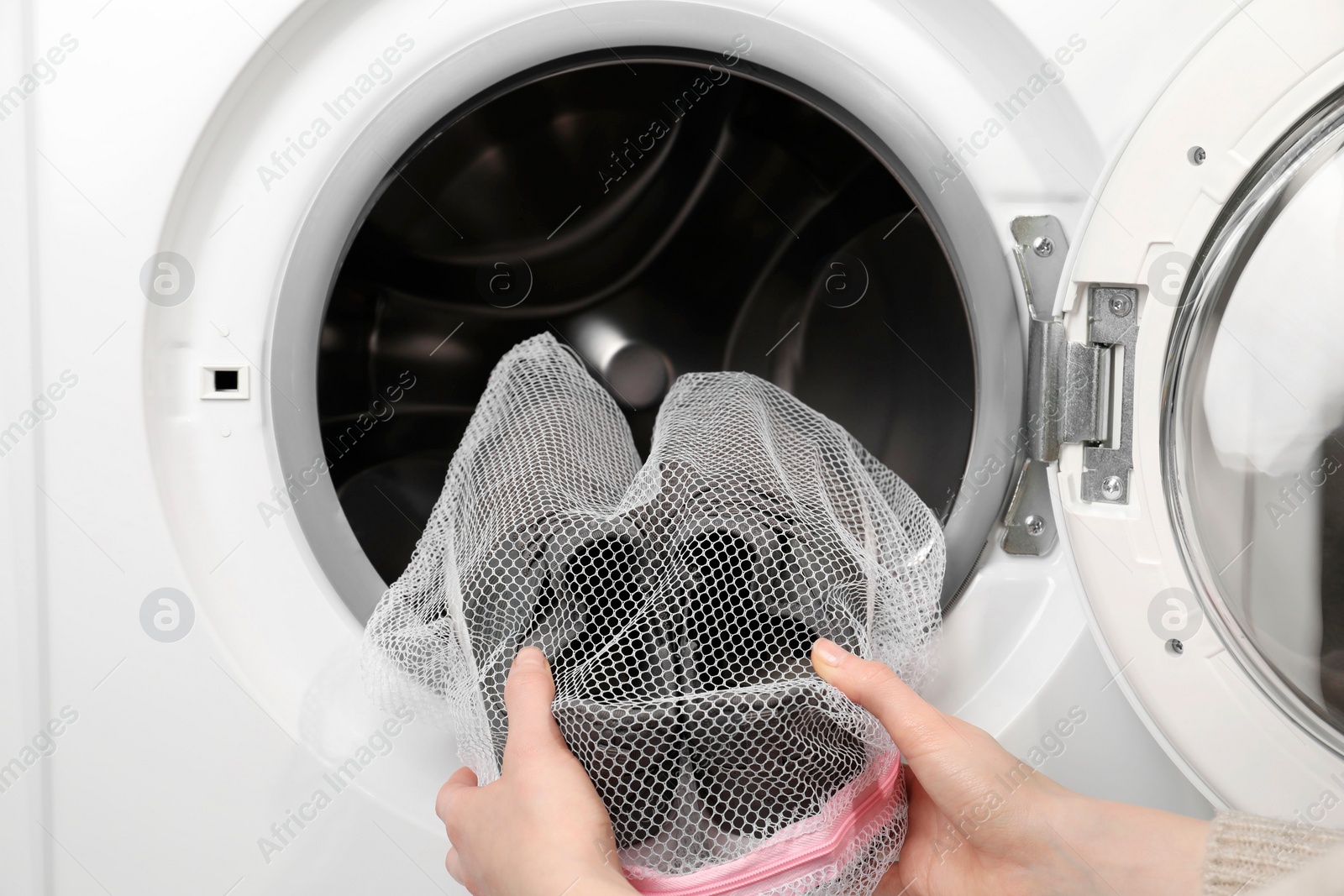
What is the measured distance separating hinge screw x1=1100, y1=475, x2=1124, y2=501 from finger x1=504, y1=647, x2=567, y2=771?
418mm

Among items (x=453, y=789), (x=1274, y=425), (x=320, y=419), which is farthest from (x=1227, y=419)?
(x=320, y=419)

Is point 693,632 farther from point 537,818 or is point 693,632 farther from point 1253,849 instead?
point 1253,849

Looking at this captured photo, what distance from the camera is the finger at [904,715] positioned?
552 mm

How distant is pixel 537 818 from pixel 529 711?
6 cm

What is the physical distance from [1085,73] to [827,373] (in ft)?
1.37

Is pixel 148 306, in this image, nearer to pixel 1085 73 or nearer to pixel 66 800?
pixel 66 800

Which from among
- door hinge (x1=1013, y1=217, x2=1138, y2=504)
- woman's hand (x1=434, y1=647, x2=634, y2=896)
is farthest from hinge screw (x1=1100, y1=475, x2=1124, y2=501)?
woman's hand (x1=434, y1=647, x2=634, y2=896)

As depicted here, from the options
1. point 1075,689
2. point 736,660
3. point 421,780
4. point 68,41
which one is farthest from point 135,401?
point 1075,689

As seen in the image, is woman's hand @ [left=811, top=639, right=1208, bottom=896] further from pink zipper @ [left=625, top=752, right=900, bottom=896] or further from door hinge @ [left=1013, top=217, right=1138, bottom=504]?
door hinge @ [left=1013, top=217, right=1138, bottom=504]

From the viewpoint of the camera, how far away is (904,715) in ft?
1.82

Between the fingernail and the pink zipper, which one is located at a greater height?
the fingernail

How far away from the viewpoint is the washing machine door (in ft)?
1.72

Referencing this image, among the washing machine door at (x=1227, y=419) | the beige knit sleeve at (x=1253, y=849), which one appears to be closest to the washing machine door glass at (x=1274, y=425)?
the washing machine door at (x=1227, y=419)

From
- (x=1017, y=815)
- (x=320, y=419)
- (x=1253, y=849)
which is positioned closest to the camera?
(x=1253, y=849)
